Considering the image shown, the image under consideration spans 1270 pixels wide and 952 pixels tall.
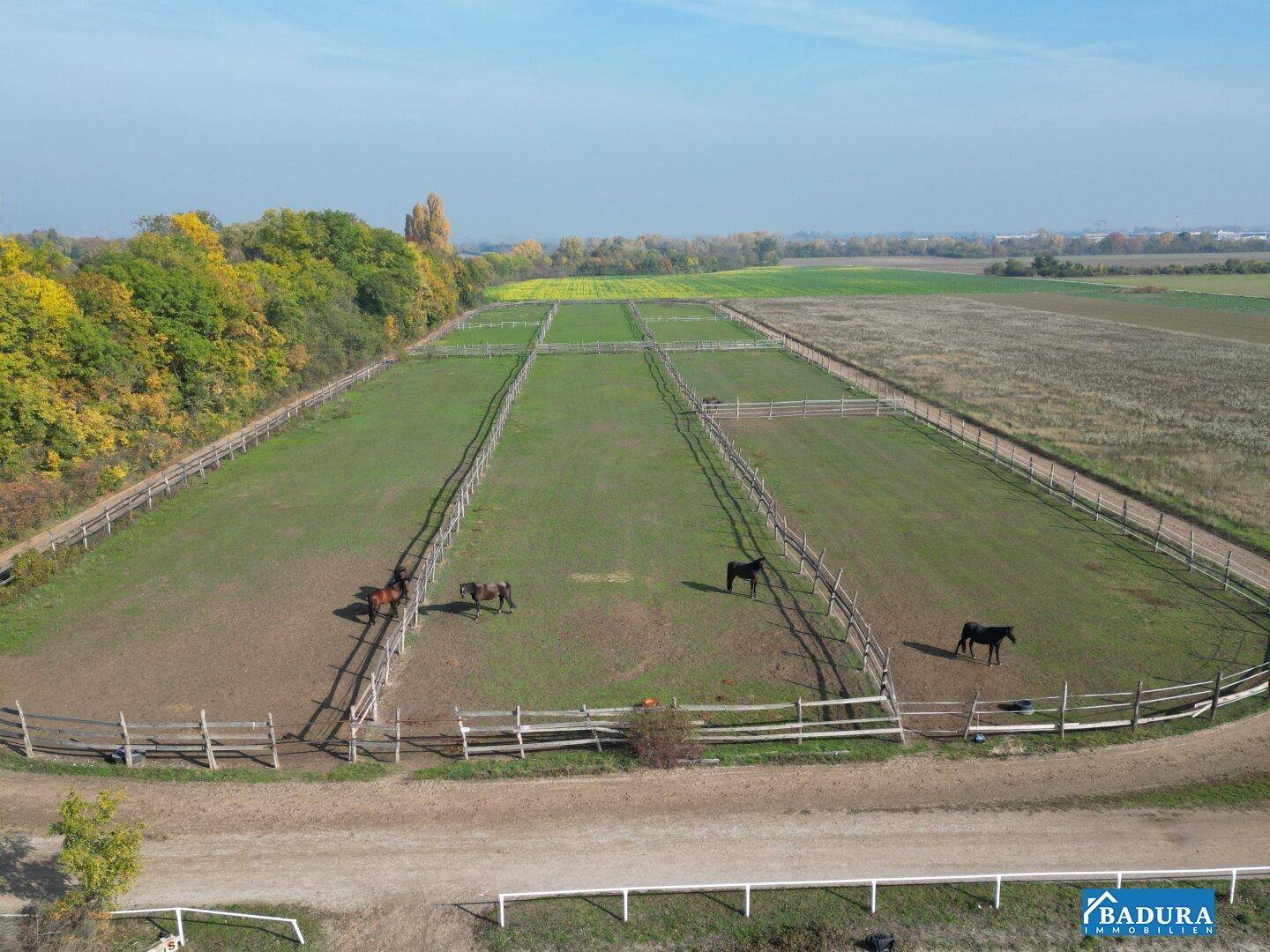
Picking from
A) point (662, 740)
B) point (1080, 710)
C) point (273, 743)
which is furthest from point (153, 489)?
point (1080, 710)

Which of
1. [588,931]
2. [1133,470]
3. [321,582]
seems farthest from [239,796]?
[1133,470]

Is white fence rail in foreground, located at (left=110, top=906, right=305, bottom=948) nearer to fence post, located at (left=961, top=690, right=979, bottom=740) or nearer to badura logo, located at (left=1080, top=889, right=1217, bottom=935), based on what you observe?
badura logo, located at (left=1080, top=889, right=1217, bottom=935)

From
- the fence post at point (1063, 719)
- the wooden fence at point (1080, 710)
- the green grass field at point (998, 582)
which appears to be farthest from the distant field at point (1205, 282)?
the fence post at point (1063, 719)

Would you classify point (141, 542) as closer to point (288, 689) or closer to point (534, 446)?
point (288, 689)

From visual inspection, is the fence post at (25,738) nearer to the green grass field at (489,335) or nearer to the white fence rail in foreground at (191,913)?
the white fence rail in foreground at (191,913)

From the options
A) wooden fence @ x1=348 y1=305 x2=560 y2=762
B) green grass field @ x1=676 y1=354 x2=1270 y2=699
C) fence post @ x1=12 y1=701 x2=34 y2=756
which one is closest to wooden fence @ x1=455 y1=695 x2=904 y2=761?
wooden fence @ x1=348 y1=305 x2=560 y2=762
